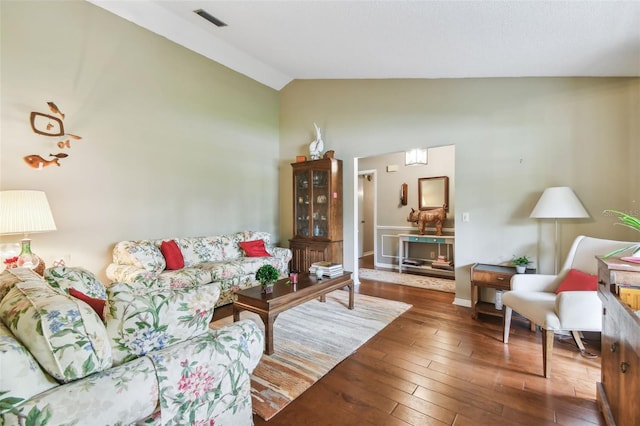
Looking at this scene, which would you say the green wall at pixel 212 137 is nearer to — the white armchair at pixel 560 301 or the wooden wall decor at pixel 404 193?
the white armchair at pixel 560 301

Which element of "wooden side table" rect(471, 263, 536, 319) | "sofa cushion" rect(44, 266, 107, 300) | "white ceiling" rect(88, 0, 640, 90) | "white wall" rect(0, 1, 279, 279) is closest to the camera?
"sofa cushion" rect(44, 266, 107, 300)

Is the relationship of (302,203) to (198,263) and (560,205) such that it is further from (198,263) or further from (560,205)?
(560,205)

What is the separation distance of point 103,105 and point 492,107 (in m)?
4.48

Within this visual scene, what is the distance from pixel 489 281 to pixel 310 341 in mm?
2001

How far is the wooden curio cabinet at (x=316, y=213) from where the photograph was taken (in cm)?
471

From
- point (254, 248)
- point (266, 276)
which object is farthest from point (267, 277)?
point (254, 248)

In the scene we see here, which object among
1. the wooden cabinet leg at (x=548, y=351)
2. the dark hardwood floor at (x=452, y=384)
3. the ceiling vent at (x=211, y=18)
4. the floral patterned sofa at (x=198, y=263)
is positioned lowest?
the dark hardwood floor at (x=452, y=384)

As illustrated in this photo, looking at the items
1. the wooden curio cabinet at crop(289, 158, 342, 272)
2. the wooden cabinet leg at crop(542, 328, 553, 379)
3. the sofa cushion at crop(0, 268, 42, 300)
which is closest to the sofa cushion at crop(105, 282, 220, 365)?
the sofa cushion at crop(0, 268, 42, 300)

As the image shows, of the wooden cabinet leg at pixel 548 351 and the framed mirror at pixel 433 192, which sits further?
the framed mirror at pixel 433 192

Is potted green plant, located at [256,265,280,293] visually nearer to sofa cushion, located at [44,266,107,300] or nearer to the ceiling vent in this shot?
sofa cushion, located at [44,266,107,300]

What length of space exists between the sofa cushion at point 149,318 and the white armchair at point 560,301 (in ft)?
7.54

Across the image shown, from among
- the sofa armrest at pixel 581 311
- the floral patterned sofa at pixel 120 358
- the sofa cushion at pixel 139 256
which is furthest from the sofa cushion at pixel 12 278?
the sofa armrest at pixel 581 311

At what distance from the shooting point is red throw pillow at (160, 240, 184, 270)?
136 inches

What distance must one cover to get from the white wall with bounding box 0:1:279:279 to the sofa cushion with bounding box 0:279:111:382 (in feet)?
8.23
